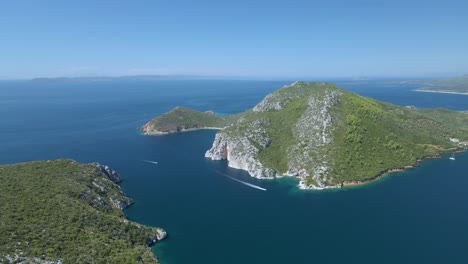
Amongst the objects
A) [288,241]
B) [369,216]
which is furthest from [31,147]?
[369,216]

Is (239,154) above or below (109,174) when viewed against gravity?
above

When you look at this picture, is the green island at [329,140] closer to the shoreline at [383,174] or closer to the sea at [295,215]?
the shoreline at [383,174]

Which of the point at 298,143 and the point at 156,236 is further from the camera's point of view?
the point at 298,143

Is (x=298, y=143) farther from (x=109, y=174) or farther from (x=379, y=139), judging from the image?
(x=109, y=174)

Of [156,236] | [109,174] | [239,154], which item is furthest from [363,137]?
[109,174]

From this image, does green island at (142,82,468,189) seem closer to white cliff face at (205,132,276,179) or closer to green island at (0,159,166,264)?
white cliff face at (205,132,276,179)

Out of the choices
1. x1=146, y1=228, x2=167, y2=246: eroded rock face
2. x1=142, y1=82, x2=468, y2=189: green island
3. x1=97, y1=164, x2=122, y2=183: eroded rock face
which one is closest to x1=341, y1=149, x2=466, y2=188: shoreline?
x1=142, y1=82, x2=468, y2=189: green island
